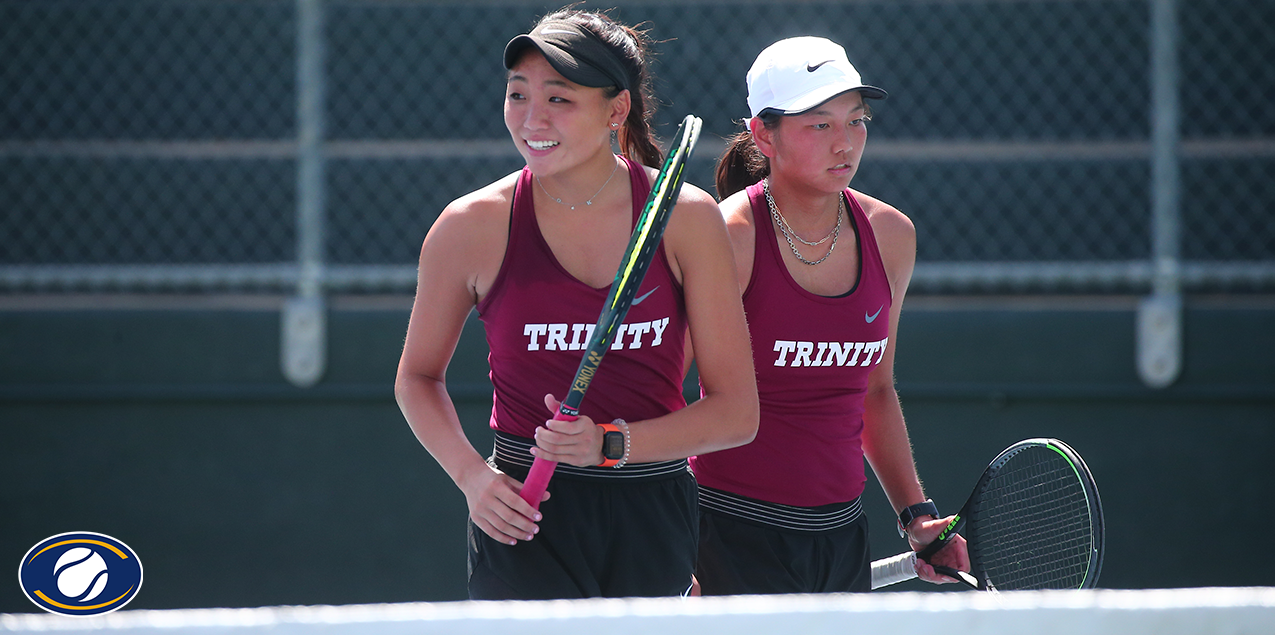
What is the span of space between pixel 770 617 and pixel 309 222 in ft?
9.29

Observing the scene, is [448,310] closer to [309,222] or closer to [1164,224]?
[309,222]

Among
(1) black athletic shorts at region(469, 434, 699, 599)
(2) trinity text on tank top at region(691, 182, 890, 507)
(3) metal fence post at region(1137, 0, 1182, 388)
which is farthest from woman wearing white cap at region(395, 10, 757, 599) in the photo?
(3) metal fence post at region(1137, 0, 1182, 388)

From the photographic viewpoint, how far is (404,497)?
383 centimetres

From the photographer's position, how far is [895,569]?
94.7 inches

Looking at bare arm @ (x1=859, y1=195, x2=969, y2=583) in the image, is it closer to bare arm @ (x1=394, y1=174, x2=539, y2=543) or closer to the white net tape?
bare arm @ (x1=394, y1=174, x2=539, y2=543)

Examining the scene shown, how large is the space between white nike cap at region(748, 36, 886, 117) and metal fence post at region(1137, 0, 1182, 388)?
188 cm

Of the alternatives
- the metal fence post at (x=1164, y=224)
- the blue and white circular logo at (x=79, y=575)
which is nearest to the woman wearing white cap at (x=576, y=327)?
the blue and white circular logo at (x=79, y=575)

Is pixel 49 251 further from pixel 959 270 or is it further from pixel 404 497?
pixel 959 270

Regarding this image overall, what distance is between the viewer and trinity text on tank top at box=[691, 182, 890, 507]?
213 centimetres

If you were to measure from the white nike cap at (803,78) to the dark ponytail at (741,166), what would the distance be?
8.5 inches

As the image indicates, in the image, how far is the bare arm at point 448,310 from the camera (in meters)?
1.87

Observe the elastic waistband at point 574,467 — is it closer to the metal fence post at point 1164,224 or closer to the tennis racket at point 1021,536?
the tennis racket at point 1021,536

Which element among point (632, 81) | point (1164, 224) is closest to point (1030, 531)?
point (632, 81)

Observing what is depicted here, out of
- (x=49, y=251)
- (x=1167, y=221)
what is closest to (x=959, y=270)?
(x=1167, y=221)
